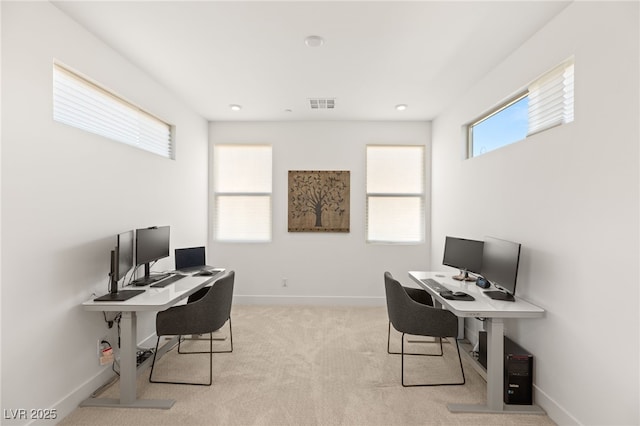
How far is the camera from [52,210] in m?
2.19

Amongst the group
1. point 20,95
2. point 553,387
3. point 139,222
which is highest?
point 20,95

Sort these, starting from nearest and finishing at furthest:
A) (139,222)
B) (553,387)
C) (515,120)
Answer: (553,387)
(515,120)
(139,222)

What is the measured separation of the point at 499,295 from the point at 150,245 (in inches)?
128

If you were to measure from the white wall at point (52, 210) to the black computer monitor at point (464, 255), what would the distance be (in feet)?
11.3

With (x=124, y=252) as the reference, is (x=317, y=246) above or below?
below

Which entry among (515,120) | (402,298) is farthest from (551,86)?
(402,298)

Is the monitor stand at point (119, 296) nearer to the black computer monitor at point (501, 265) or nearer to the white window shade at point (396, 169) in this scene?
the black computer monitor at point (501, 265)

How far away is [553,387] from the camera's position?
2.29m

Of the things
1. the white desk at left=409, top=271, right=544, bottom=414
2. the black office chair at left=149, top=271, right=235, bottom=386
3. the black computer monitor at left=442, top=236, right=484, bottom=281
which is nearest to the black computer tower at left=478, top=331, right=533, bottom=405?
the white desk at left=409, top=271, right=544, bottom=414

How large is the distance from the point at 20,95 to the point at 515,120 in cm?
387

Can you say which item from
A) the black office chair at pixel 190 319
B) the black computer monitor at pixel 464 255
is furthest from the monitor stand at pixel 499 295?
the black office chair at pixel 190 319

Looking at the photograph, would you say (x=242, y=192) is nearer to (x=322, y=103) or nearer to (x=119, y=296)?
(x=322, y=103)

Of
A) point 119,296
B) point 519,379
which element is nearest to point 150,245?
point 119,296

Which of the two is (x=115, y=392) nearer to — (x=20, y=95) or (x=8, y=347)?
(x=8, y=347)
